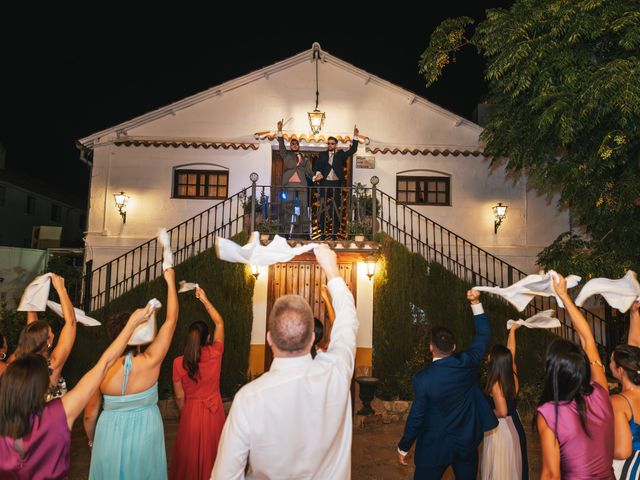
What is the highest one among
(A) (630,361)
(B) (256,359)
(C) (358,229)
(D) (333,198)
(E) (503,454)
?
(D) (333,198)

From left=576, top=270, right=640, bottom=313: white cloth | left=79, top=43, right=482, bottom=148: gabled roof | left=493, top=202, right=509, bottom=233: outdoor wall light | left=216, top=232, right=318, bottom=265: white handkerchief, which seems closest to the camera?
left=216, top=232, right=318, bottom=265: white handkerchief

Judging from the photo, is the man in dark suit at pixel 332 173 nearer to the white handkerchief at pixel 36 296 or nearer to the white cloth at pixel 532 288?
the white cloth at pixel 532 288

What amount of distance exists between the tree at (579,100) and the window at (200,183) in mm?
6270

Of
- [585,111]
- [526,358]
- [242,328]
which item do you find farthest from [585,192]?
[242,328]

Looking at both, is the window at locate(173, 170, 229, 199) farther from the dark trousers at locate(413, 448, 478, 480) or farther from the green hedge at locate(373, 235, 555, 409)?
the dark trousers at locate(413, 448, 478, 480)

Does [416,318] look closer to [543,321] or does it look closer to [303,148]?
[303,148]

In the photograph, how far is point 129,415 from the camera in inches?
160

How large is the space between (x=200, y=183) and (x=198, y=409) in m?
8.94

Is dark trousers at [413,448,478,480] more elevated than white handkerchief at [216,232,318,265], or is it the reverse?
white handkerchief at [216,232,318,265]

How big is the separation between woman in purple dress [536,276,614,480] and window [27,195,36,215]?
32429 millimetres

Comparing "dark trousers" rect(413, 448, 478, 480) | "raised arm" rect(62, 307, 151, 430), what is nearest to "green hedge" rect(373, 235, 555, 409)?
"dark trousers" rect(413, 448, 478, 480)

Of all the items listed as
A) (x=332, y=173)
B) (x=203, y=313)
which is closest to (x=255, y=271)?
(x=203, y=313)

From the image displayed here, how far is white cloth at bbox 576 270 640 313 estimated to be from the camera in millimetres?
4332

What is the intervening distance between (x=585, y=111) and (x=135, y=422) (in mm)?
6544
